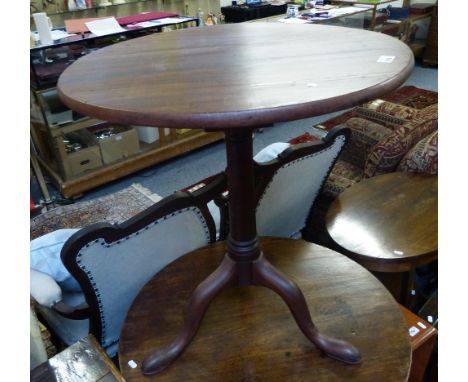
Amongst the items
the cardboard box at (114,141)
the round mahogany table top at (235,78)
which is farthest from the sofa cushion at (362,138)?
the cardboard box at (114,141)

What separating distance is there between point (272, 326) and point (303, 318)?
11cm

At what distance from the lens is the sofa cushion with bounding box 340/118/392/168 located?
5.98 feet

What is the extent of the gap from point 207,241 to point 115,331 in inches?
14.1

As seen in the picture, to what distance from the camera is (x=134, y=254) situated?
1.01 meters

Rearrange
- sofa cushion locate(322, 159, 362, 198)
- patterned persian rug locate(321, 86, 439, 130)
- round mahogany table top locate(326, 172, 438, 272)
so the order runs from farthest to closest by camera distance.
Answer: patterned persian rug locate(321, 86, 439, 130) → sofa cushion locate(322, 159, 362, 198) → round mahogany table top locate(326, 172, 438, 272)

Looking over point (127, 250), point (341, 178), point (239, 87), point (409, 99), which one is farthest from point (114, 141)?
point (409, 99)

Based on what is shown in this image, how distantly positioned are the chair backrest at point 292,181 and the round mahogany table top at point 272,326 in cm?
19

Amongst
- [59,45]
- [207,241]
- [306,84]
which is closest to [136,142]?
[59,45]

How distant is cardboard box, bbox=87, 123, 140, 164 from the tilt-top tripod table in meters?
1.70

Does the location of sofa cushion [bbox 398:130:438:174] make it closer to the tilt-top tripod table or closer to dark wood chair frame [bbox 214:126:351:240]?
dark wood chair frame [bbox 214:126:351:240]

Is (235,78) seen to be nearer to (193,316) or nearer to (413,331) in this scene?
(193,316)

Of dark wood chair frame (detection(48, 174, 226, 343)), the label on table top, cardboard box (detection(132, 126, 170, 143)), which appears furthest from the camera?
cardboard box (detection(132, 126, 170, 143))

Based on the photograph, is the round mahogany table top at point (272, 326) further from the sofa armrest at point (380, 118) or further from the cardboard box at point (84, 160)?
the cardboard box at point (84, 160)

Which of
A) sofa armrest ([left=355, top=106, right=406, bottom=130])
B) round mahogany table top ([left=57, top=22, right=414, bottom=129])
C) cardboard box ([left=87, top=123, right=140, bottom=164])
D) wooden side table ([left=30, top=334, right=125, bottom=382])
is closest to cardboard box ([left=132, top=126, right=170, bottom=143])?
cardboard box ([left=87, top=123, right=140, bottom=164])
